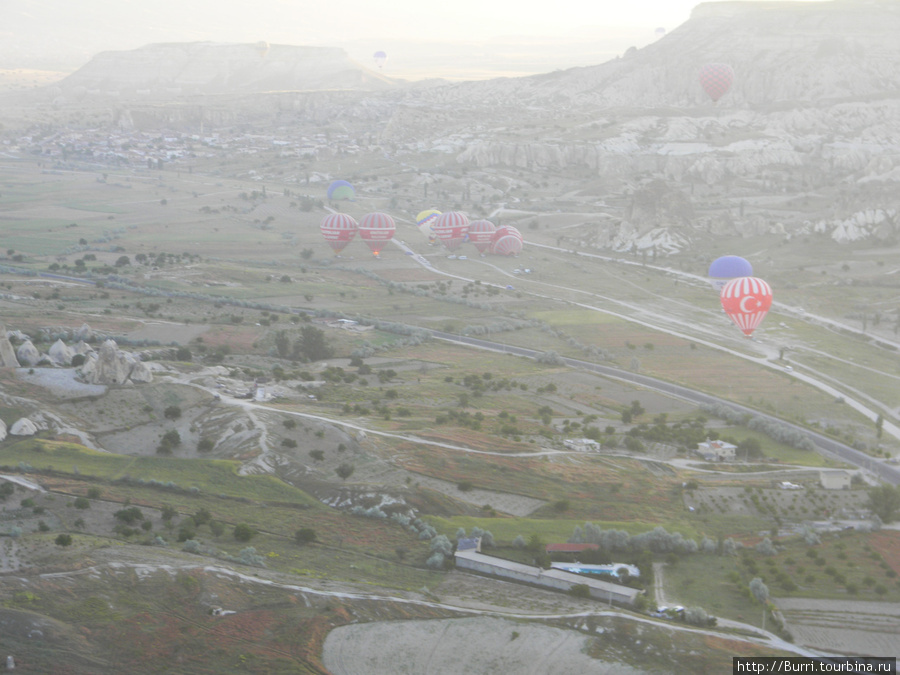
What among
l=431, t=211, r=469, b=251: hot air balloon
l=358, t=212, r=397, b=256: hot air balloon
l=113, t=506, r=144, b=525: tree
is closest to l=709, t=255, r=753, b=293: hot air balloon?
l=431, t=211, r=469, b=251: hot air balloon

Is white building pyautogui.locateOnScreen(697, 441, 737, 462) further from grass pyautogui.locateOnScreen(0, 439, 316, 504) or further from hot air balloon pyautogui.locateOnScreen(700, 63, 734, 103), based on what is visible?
hot air balloon pyautogui.locateOnScreen(700, 63, 734, 103)

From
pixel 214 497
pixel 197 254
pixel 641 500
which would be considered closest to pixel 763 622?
pixel 641 500

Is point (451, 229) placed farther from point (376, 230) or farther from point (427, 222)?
point (427, 222)

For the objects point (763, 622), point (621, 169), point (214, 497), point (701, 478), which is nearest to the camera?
point (763, 622)

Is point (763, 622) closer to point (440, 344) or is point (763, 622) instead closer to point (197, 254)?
point (440, 344)

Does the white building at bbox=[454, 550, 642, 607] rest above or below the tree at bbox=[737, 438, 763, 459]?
below

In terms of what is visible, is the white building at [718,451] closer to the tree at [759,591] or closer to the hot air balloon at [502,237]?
the tree at [759,591]

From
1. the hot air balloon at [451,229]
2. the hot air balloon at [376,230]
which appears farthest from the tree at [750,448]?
the hot air balloon at [376,230]
